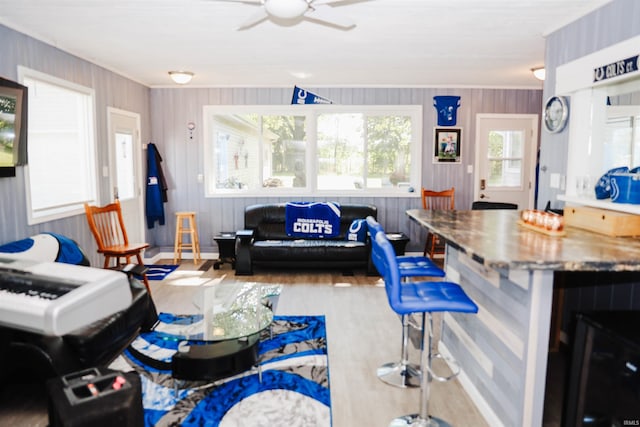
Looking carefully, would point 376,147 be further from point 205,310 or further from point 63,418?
point 63,418

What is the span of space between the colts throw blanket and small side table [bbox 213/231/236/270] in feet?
2.55

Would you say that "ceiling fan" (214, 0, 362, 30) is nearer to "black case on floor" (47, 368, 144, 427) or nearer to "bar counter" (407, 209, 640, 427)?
"bar counter" (407, 209, 640, 427)

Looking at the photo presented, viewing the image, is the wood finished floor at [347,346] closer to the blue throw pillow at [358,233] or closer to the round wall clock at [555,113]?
the blue throw pillow at [358,233]

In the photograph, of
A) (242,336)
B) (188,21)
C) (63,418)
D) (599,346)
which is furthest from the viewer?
(188,21)

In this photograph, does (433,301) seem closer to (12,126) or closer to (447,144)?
(12,126)

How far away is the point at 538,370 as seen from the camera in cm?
204

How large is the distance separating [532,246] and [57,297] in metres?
1.90

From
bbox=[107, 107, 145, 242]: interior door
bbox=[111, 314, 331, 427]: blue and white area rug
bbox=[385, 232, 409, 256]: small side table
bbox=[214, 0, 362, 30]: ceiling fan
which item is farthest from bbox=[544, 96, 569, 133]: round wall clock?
bbox=[107, 107, 145, 242]: interior door

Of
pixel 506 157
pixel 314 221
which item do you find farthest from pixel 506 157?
pixel 314 221

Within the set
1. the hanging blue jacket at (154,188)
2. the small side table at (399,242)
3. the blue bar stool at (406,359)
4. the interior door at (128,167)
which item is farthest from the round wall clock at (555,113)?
the hanging blue jacket at (154,188)

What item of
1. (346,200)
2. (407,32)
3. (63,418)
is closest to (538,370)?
(63,418)

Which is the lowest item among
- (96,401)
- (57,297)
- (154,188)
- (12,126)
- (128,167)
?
(96,401)

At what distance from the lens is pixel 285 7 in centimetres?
263

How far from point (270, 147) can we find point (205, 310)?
3741 mm
